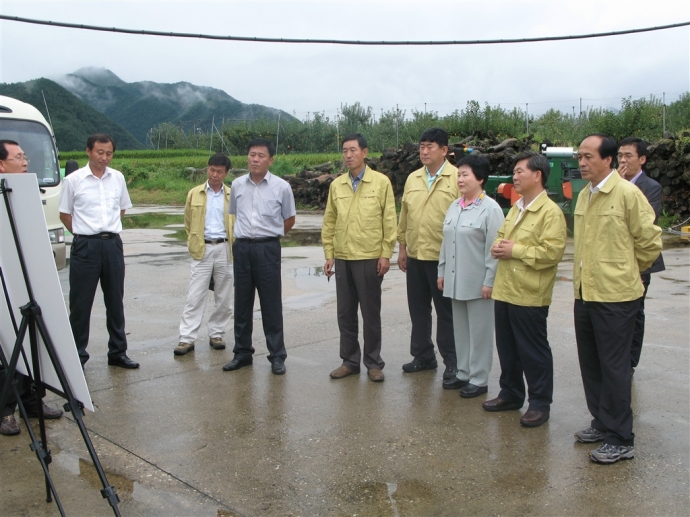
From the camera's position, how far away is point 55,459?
13.3 ft

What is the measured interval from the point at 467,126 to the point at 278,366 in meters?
20.8

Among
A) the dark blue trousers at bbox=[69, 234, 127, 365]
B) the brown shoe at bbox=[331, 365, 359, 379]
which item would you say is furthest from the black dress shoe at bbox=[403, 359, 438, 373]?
the dark blue trousers at bbox=[69, 234, 127, 365]

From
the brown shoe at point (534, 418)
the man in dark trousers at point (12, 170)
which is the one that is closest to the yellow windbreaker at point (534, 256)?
the brown shoe at point (534, 418)

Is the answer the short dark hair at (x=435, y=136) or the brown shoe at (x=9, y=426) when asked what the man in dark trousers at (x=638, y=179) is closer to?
the short dark hair at (x=435, y=136)

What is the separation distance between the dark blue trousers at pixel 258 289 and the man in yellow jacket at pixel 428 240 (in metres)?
1.06

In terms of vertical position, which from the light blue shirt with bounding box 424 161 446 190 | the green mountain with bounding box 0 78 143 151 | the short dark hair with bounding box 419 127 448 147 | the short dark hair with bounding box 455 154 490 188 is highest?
the green mountain with bounding box 0 78 143 151

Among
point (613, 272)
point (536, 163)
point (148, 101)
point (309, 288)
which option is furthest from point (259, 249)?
point (148, 101)

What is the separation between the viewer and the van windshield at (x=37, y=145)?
9.63 meters

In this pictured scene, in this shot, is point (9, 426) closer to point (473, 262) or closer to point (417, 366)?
point (417, 366)

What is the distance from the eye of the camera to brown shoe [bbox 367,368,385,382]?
5438mm

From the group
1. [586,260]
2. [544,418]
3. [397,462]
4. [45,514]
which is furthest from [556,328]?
[45,514]

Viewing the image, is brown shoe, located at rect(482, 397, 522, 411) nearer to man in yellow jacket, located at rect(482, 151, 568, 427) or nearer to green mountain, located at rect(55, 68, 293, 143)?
man in yellow jacket, located at rect(482, 151, 568, 427)

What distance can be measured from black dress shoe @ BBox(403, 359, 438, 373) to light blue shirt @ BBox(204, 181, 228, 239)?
6.81ft

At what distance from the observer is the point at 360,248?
548cm
